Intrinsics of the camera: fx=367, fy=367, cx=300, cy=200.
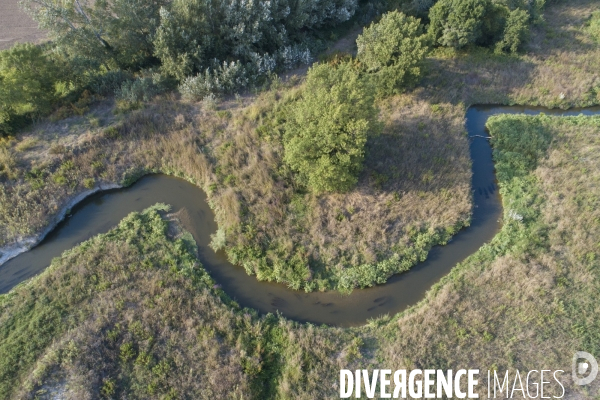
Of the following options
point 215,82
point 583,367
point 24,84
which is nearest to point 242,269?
point 215,82

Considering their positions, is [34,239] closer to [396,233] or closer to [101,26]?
[101,26]

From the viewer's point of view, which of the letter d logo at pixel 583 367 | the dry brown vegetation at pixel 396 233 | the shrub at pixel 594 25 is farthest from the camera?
the shrub at pixel 594 25

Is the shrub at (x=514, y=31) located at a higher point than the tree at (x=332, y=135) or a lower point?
higher

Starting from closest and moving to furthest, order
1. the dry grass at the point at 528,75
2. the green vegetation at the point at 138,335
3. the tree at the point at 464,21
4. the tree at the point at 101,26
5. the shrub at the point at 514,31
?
the green vegetation at the point at 138,335
the tree at the point at 101,26
the dry grass at the point at 528,75
the tree at the point at 464,21
the shrub at the point at 514,31

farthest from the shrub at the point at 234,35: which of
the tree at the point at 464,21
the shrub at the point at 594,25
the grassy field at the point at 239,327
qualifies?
the shrub at the point at 594,25

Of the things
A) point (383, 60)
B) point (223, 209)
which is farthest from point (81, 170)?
point (383, 60)

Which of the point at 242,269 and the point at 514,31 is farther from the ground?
the point at 514,31

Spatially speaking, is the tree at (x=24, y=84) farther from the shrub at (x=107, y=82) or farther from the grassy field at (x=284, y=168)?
the shrub at (x=107, y=82)
